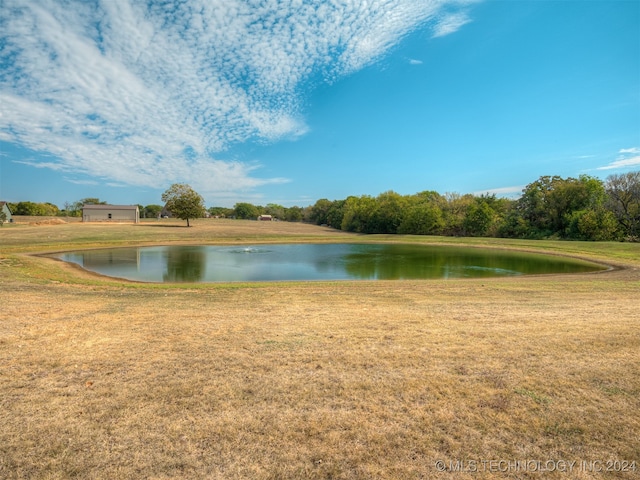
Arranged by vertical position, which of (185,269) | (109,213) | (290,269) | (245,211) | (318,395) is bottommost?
(290,269)

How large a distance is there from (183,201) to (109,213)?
25.7 meters

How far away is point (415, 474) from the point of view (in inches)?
108

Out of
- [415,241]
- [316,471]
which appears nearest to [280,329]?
[316,471]

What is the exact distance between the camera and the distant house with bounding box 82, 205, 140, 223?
7950 centimetres

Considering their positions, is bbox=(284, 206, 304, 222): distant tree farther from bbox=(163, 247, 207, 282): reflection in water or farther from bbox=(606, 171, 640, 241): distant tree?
bbox=(163, 247, 207, 282): reflection in water

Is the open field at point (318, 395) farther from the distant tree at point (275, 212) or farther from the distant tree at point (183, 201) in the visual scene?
the distant tree at point (275, 212)

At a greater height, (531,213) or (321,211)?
(321,211)

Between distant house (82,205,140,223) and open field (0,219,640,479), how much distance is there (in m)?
83.5

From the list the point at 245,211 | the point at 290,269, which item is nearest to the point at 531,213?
the point at 290,269

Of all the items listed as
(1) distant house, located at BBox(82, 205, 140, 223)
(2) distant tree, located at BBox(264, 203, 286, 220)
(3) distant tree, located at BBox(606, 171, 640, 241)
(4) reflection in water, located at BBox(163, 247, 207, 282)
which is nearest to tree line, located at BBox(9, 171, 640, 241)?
(3) distant tree, located at BBox(606, 171, 640, 241)

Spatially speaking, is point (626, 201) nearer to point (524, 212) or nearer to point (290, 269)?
point (524, 212)

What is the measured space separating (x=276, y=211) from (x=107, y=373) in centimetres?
15911

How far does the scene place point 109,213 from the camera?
80.5 metres

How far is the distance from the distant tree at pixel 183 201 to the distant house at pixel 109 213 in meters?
18.2
